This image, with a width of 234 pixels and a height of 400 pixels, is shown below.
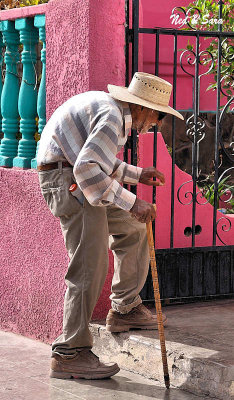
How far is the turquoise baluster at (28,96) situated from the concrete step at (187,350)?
4.66 feet

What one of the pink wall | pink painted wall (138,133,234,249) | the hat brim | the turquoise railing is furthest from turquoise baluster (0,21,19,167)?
the hat brim

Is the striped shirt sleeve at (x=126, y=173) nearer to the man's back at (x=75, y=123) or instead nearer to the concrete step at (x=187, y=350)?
the man's back at (x=75, y=123)

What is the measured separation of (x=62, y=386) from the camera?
5.15 m

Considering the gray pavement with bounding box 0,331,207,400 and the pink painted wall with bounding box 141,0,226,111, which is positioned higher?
the pink painted wall with bounding box 141,0,226,111

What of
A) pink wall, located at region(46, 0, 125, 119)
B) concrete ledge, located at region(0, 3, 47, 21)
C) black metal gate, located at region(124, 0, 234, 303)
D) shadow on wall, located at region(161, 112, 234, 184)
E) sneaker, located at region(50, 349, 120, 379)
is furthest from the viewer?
shadow on wall, located at region(161, 112, 234, 184)

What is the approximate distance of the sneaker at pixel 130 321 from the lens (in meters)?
5.63

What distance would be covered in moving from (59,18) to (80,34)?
0.27 metres

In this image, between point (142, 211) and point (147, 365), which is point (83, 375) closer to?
point (147, 365)

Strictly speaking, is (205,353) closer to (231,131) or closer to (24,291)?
(24,291)

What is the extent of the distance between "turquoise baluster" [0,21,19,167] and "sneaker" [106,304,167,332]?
1.64 metres

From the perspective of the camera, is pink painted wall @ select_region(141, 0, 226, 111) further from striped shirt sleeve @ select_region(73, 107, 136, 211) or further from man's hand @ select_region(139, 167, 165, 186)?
striped shirt sleeve @ select_region(73, 107, 136, 211)

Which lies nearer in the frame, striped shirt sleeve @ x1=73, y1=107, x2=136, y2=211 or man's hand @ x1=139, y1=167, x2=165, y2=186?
striped shirt sleeve @ x1=73, y1=107, x2=136, y2=211

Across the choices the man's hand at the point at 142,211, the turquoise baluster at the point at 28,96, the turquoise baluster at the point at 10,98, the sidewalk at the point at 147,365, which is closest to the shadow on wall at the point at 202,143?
the turquoise baluster at the point at 10,98

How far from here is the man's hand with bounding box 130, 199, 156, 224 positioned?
500 cm
